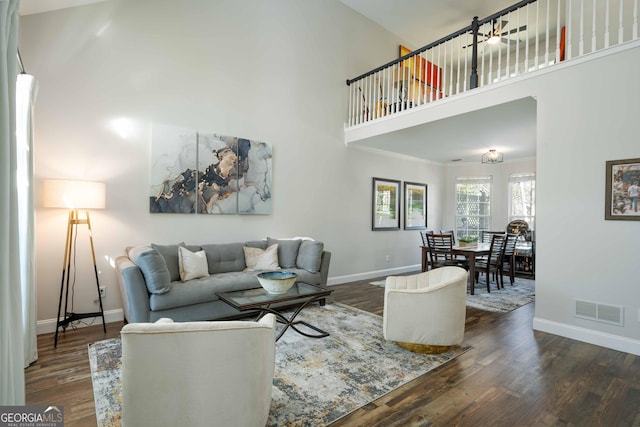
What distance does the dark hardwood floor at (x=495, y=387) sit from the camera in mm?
1975

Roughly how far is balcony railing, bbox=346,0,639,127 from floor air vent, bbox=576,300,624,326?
251 centimetres

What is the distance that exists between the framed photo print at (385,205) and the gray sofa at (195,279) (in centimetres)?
228

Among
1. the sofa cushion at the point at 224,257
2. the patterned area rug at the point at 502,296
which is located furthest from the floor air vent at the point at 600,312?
the sofa cushion at the point at 224,257

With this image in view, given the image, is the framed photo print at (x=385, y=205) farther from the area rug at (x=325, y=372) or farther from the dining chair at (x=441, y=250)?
the area rug at (x=325, y=372)

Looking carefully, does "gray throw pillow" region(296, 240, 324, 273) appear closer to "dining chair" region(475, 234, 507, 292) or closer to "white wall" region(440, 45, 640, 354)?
"white wall" region(440, 45, 640, 354)

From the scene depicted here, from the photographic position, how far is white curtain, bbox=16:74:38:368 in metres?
2.52

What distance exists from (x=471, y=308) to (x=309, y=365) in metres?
2.75

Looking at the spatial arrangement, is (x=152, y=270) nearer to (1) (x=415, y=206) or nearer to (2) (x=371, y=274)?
(2) (x=371, y=274)

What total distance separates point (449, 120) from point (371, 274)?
3.22 meters

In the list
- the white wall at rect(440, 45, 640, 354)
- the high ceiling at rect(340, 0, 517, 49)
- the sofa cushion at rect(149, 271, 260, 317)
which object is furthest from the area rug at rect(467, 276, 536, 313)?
the high ceiling at rect(340, 0, 517, 49)

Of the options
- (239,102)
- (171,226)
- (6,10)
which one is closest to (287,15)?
(239,102)

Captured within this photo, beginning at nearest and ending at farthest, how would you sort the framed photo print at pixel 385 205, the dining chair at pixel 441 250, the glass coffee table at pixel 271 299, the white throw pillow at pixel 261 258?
the glass coffee table at pixel 271 299 < the white throw pillow at pixel 261 258 < the dining chair at pixel 441 250 < the framed photo print at pixel 385 205

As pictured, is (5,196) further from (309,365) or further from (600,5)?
(600,5)

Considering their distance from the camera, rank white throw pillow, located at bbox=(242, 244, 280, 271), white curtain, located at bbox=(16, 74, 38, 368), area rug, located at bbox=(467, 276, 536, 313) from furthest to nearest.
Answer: area rug, located at bbox=(467, 276, 536, 313) < white throw pillow, located at bbox=(242, 244, 280, 271) < white curtain, located at bbox=(16, 74, 38, 368)
